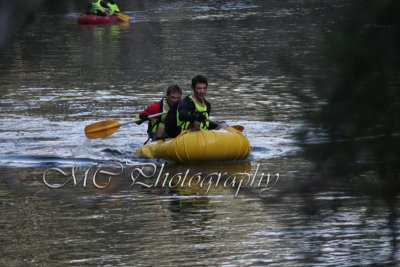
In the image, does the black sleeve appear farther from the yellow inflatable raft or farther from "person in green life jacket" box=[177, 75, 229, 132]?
the yellow inflatable raft

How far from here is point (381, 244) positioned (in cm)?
578

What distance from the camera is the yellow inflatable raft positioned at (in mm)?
10047

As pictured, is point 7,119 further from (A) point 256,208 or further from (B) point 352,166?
(B) point 352,166

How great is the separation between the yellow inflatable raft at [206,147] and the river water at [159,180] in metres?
0.13

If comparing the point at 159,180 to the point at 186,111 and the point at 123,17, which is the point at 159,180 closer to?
the point at 186,111

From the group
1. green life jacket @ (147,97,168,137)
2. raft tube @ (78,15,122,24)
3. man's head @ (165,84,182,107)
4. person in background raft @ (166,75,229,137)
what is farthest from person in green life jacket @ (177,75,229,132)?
raft tube @ (78,15,122,24)

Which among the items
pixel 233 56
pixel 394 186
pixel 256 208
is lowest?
pixel 233 56

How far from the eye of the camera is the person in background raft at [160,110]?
35.3ft

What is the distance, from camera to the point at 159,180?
9.23 meters

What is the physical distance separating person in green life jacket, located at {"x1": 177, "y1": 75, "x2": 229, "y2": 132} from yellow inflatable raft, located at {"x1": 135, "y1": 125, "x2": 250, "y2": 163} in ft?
0.63

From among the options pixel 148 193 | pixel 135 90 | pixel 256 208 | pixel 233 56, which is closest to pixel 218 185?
pixel 148 193

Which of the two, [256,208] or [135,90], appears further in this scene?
[135,90]

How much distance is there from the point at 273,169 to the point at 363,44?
23.2ft

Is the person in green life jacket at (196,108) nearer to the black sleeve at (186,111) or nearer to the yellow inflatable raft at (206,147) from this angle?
the black sleeve at (186,111)
